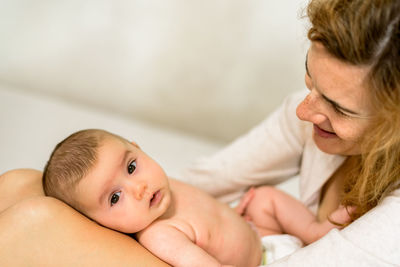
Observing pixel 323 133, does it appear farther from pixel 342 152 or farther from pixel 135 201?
pixel 135 201

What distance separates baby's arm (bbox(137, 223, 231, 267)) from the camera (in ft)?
→ 2.81

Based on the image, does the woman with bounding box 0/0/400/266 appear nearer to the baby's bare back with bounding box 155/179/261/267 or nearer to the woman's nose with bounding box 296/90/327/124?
the woman's nose with bounding box 296/90/327/124

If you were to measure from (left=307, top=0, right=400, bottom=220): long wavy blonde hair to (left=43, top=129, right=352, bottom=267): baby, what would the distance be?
1.21 feet

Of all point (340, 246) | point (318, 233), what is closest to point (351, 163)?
point (318, 233)

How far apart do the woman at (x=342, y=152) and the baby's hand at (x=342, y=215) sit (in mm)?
36

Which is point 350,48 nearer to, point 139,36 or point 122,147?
point 122,147

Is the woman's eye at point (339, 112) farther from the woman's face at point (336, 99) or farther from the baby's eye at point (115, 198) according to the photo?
the baby's eye at point (115, 198)

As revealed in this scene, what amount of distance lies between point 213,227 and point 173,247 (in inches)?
5.5

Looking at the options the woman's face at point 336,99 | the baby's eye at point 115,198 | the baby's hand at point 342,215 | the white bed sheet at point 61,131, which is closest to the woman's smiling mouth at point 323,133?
the woman's face at point 336,99

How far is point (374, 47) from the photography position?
0.67m

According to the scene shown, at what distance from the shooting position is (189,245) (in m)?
0.88

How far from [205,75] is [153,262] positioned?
1.01 m

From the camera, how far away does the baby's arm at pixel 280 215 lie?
1110 millimetres

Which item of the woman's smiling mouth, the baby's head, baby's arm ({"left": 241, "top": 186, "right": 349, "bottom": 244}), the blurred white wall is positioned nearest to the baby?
the baby's head
